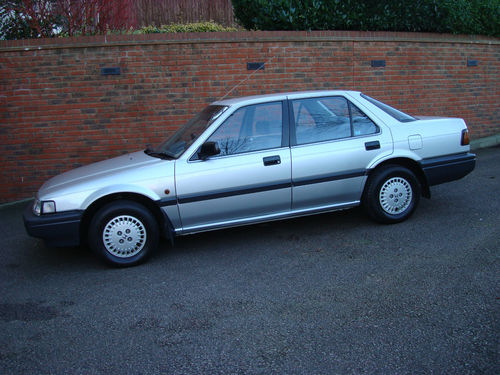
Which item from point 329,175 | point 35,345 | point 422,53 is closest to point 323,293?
point 329,175

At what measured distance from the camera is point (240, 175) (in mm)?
4824

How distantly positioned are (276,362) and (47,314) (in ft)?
6.57

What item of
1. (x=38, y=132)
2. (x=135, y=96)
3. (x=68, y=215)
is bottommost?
(x=68, y=215)

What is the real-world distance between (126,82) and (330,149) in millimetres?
4350

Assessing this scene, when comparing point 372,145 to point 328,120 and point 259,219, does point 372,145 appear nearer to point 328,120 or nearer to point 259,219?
point 328,120

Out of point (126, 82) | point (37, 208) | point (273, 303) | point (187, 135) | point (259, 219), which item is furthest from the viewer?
point (126, 82)

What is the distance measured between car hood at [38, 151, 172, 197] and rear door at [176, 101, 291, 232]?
444 millimetres

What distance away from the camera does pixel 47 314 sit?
3.79 m

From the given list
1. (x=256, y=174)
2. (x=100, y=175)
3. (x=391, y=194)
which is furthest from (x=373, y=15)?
(x=100, y=175)

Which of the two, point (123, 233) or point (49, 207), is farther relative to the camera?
point (123, 233)

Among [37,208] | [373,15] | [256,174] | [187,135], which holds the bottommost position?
[37,208]

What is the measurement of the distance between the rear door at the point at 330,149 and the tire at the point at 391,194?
153 mm

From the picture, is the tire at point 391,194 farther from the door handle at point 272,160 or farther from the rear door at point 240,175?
the door handle at point 272,160

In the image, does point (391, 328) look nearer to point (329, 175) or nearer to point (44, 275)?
point (329, 175)
